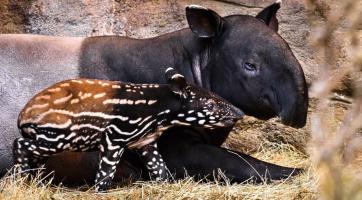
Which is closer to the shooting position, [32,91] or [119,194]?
[119,194]

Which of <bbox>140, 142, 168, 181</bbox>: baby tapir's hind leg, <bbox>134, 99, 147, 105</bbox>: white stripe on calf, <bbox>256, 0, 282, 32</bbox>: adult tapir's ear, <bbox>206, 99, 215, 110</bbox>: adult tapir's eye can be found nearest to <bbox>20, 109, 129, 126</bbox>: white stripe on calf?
<bbox>134, 99, 147, 105</bbox>: white stripe on calf

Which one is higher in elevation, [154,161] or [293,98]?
[293,98]

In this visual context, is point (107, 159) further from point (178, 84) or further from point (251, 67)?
point (251, 67)

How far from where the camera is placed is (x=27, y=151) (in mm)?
3738

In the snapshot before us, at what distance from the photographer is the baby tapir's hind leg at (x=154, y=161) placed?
4035mm

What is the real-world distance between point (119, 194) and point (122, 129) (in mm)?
390

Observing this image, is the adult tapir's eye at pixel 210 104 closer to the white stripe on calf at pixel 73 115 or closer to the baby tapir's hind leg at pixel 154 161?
the baby tapir's hind leg at pixel 154 161

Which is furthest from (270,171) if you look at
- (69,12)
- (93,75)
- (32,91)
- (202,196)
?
(69,12)

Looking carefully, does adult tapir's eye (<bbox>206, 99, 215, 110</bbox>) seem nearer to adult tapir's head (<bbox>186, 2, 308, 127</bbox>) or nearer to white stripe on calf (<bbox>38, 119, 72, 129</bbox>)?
adult tapir's head (<bbox>186, 2, 308, 127</bbox>)

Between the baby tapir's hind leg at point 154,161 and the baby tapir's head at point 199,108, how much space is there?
0.22 metres

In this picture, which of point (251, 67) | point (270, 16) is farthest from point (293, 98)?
point (270, 16)

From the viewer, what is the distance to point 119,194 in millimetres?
3904

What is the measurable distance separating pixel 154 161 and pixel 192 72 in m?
0.71

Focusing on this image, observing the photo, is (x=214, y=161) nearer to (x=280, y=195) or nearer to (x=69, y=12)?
(x=280, y=195)
